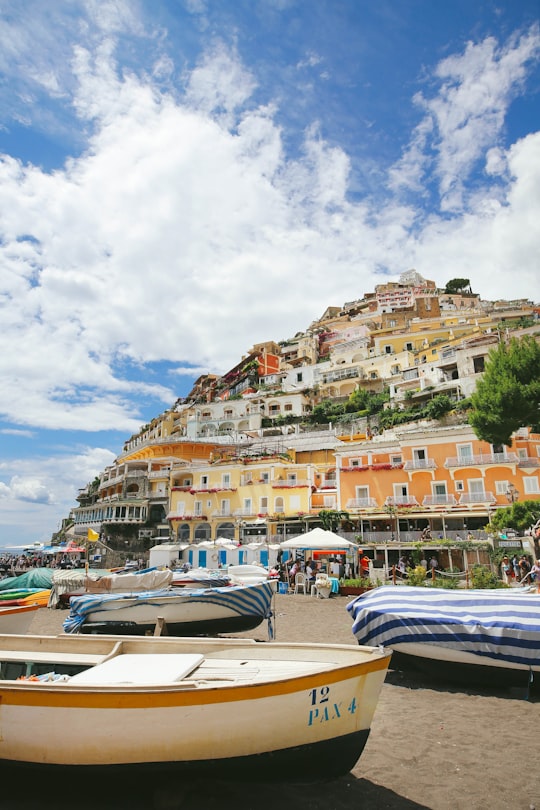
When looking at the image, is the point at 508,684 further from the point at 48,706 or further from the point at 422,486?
the point at 422,486

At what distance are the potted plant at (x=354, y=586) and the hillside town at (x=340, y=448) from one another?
5.32 m

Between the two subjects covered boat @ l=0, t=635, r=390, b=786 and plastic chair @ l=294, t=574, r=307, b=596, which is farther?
plastic chair @ l=294, t=574, r=307, b=596

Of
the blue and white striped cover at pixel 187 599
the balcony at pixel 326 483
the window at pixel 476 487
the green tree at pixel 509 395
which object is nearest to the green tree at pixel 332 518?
the balcony at pixel 326 483

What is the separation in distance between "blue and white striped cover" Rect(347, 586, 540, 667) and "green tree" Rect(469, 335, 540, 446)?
49.7 feet

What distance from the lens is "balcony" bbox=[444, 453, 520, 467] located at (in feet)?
88.5

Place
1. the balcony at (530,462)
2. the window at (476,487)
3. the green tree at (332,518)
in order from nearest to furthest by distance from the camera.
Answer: the balcony at (530,462) → the window at (476,487) → the green tree at (332,518)

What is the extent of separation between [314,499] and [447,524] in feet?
30.3

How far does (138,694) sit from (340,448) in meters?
28.9

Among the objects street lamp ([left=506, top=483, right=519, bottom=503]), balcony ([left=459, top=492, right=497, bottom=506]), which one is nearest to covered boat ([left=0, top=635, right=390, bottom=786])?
street lamp ([left=506, top=483, right=519, bottom=503])

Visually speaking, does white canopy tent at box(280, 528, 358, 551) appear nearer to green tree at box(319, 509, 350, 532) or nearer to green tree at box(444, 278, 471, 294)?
green tree at box(319, 509, 350, 532)

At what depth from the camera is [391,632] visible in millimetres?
Result: 8320

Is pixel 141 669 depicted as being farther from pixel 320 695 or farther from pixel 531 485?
pixel 531 485

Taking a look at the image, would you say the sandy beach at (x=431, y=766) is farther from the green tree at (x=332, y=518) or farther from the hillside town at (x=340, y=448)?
the green tree at (x=332, y=518)

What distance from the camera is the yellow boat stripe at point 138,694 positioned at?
14.4ft
